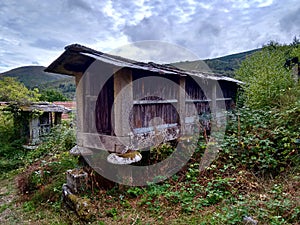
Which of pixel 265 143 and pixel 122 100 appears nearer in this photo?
pixel 122 100

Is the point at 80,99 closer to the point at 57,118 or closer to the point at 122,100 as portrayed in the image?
the point at 122,100

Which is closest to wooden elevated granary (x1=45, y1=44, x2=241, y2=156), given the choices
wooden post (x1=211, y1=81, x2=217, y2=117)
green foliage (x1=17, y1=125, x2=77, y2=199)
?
green foliage (x1=17, y1=125, x2=77, y2=199)

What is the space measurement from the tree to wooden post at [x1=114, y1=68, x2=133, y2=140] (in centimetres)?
758

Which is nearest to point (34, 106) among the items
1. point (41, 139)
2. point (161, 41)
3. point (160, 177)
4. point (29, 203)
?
point (41, 139)

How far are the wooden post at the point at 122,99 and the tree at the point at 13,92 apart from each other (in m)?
7.58

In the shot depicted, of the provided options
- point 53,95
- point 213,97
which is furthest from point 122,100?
point 53,95

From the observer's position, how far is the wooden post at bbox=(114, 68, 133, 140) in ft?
13.2

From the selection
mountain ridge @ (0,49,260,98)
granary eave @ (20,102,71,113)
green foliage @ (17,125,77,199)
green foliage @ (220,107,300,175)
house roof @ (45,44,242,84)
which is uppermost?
mountain ridge @ (0,49,260,98)

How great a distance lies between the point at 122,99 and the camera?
4.02 meters

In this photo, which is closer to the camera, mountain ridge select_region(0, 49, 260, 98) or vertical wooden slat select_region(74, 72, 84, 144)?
vertical wooden slat select_region(74, 72, 84, 144)

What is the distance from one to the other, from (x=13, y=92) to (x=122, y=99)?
378 inches

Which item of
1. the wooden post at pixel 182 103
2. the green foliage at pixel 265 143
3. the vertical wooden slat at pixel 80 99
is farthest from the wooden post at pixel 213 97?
the vertical wooden slat at pixel 80 99

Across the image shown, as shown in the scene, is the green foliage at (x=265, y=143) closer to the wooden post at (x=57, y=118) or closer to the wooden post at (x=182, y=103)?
the wooden post at (x=182, y=103)

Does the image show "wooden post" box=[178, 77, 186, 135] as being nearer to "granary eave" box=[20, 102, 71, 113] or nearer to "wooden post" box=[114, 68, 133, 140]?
"wooden post" box=[114, 68, 133, 140]
